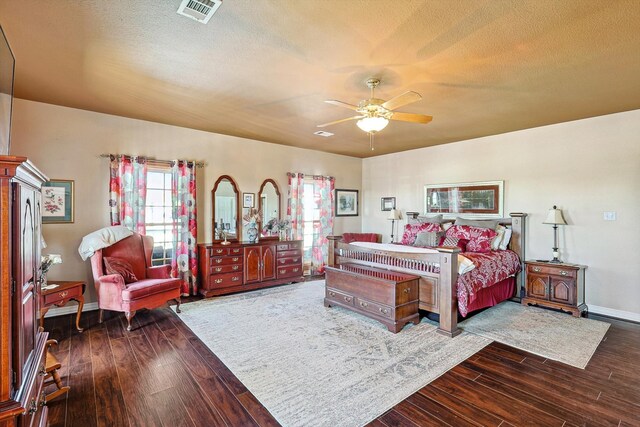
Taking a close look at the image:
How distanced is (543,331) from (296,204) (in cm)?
451

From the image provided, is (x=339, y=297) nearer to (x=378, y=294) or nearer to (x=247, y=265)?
(x=378, y=294)

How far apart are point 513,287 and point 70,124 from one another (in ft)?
22.7

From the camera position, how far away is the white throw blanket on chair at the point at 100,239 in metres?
3.94

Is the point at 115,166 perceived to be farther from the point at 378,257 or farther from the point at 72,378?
the point at 378,257

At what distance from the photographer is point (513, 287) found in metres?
4.96

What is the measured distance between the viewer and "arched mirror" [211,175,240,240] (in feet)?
18.2

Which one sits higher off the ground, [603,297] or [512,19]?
[512,19]

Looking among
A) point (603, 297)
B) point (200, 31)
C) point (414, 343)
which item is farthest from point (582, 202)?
point (200, 31)

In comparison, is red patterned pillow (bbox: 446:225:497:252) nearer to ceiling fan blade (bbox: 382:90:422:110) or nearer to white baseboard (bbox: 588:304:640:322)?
white baseboard (bbox: 588:304:640:322)

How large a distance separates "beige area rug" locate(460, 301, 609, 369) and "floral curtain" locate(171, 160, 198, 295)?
415 cm

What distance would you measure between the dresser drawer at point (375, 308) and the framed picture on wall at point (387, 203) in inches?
138

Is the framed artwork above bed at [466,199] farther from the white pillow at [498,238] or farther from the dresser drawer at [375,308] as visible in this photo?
the dresser drawer at [375,308]

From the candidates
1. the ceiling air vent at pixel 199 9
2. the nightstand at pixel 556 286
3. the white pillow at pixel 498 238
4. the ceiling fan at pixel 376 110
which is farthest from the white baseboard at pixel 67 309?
the nightstand at pixel 556 286

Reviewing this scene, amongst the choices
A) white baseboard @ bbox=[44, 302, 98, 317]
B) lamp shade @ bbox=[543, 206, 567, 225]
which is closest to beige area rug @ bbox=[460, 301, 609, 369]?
lamp shade @ bbox=[543, 206, 567, 225]
